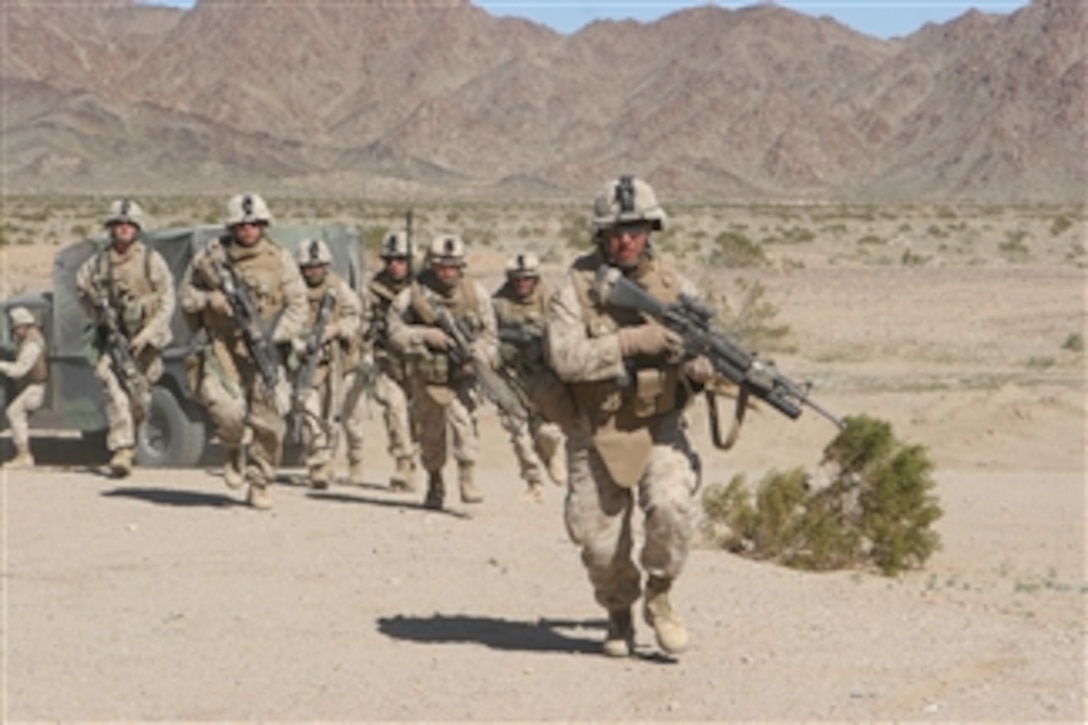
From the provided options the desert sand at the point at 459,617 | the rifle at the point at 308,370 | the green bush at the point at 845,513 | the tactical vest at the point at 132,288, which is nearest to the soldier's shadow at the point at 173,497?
the desert sand at the point at 459,617

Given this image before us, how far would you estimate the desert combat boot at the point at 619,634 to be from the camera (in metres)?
7.65

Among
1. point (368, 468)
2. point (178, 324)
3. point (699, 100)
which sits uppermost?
point (699, 100)

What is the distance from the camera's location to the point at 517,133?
121750 mm

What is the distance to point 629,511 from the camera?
7.53 meters

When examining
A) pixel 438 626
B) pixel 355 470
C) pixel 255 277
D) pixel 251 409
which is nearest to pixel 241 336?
pixel 255 277

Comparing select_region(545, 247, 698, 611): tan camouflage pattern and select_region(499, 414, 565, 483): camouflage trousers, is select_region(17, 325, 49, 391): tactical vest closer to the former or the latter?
select_region(499, 414, 565, 483): camouflage trousers

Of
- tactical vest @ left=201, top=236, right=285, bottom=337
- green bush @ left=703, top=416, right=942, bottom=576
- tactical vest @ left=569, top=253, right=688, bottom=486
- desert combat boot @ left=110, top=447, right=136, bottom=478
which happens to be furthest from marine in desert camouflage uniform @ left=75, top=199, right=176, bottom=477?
tactical vest @ left=569, top=253, right=688, bottom=486

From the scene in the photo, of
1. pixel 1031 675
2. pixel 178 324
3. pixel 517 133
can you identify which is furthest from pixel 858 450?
pixel 517 133

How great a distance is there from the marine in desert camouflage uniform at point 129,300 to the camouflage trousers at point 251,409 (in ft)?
4.04

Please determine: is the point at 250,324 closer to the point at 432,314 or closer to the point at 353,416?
the point at 432,314

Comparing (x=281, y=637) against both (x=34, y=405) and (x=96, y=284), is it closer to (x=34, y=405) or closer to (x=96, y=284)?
(x=96, y=284)

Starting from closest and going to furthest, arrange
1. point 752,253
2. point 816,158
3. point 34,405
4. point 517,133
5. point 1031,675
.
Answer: point 1031,675 → point 34,405 → point 752,253 → point 816,158 → point 517,133

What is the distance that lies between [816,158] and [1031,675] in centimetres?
10708

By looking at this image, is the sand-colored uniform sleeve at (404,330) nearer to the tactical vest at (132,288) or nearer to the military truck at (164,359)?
the tactical vest at (132,288)
